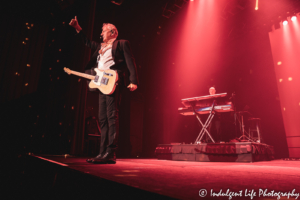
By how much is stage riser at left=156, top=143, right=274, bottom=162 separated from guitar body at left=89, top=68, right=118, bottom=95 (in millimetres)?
2049

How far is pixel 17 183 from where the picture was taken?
200 cm

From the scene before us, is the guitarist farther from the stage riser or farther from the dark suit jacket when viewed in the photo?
the stage riser

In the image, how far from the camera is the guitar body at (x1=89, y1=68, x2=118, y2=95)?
1.76m

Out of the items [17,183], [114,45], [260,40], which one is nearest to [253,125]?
[260,40]

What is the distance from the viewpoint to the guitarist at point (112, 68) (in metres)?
1.74

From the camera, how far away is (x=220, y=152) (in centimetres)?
288

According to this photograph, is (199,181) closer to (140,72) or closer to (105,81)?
(105,81)

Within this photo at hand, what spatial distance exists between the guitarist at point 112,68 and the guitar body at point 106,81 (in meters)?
0.06

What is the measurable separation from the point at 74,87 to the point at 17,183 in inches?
88.2

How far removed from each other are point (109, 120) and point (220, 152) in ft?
6.58

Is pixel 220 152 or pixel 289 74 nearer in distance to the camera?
pixel 220 152

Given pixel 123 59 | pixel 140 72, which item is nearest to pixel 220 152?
pixel 123 59

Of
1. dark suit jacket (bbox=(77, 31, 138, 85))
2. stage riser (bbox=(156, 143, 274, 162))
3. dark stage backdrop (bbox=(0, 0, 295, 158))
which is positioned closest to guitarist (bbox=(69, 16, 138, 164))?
dark suit jacket (bbox=(77, 31, 138, 85))

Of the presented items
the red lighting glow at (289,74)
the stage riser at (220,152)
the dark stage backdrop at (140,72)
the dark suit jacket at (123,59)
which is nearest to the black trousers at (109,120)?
the dark suit jacket at (123,59)
